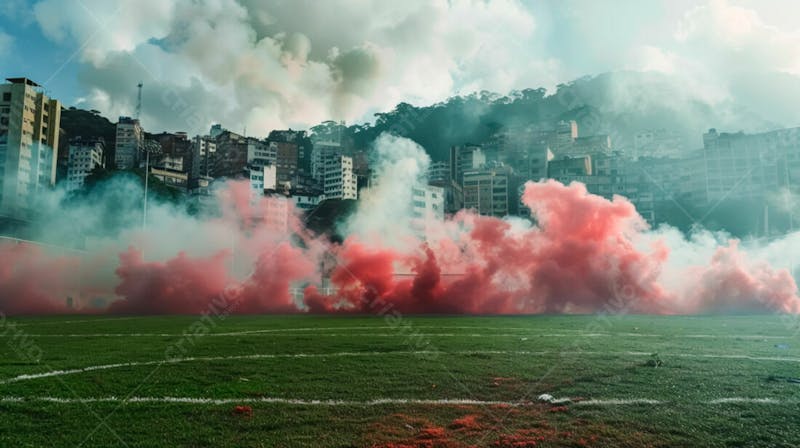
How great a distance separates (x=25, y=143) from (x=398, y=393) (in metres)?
99.7

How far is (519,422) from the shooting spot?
7441mm

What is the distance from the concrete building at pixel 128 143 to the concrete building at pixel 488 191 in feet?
238

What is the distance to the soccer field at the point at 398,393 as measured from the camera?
684cm

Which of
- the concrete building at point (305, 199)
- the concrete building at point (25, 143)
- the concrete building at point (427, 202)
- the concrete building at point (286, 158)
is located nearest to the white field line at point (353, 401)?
the concrete building at point (25, 143)

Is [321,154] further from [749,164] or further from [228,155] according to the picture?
[749,164]

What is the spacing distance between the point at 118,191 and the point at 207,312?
45690 millimetres

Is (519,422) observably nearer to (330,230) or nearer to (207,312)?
(207,312)

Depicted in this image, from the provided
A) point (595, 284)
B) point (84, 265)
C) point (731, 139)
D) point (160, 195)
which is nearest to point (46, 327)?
point (84, 265)

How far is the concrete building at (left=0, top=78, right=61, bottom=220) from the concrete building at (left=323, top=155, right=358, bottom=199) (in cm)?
5338

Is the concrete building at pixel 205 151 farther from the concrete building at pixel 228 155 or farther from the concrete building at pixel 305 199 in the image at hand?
the concrete building at pixel 305 199

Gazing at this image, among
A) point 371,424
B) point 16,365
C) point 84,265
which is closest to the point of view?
point 371,424

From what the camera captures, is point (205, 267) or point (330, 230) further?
point (330, 230)

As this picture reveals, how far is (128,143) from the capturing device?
5005 inches

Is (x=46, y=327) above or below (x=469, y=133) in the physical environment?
below
